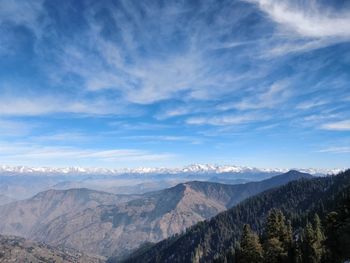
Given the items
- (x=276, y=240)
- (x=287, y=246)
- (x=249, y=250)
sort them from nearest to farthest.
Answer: (x=276, y=240), (x=249, y=250), (x=287, y=246)

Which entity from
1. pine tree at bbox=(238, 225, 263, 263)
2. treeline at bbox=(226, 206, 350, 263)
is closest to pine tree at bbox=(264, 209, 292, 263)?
treeline at bbox=(226, 206, 350, 263)

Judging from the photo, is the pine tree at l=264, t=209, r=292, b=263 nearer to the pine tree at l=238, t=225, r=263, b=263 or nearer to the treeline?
the treeline

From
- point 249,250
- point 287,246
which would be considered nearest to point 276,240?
point 287,246

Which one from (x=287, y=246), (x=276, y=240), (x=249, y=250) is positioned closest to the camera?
(x=276, y=240)

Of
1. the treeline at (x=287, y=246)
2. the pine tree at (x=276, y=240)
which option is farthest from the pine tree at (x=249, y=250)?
the pine tree at (x=276, y=240)

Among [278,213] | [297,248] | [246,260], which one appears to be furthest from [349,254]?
[246,260]

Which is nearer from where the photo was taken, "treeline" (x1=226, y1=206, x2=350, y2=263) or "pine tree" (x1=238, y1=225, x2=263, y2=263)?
"pine tree" (x1=238, y1=225, x2=263, y2=263)

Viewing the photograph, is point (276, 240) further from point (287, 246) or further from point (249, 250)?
point (249, 250)

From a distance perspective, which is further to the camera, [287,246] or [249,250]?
[287,246]
